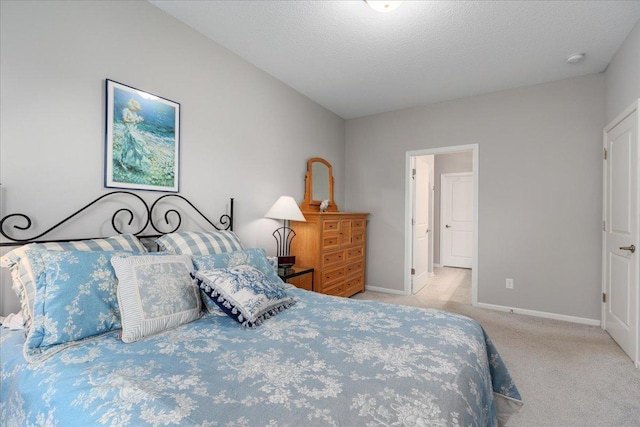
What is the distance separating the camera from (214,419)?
81 centimetres

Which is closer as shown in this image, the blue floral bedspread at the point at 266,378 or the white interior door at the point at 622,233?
the blue floral bedspread at the point at 266,378

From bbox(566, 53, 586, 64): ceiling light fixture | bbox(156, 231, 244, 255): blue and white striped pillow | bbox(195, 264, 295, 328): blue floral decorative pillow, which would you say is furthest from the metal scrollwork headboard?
bbox(566, 53, 586, 64): ceiling light fixture

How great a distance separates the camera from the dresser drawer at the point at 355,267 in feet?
13.1

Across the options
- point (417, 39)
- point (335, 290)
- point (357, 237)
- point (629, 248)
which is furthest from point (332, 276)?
point (629, 248)

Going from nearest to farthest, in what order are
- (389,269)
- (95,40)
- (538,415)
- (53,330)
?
(53,330) < (538,415) < (95,40) < (389,269)

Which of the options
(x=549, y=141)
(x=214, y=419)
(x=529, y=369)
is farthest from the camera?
(x=549, y=141)

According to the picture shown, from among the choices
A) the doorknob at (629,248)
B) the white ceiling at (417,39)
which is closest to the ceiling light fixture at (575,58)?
the white ceiling at (417,39)

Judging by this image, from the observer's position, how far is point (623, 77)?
2.62m

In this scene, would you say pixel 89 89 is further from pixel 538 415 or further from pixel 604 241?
pixel 604 241

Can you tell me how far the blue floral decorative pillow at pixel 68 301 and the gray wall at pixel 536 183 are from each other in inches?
152

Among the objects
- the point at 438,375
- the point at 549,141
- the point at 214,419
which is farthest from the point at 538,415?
the point at 549,141

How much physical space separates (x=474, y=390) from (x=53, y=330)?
164cm

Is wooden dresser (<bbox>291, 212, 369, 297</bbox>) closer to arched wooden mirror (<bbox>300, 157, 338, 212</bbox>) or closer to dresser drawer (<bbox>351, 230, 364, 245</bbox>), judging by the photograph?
dresser drawer (<bbox>351, 230, 364, 245</bbox>)

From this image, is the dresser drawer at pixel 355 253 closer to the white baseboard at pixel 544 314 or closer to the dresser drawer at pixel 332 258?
the dresser drawer at pixel 332 258
